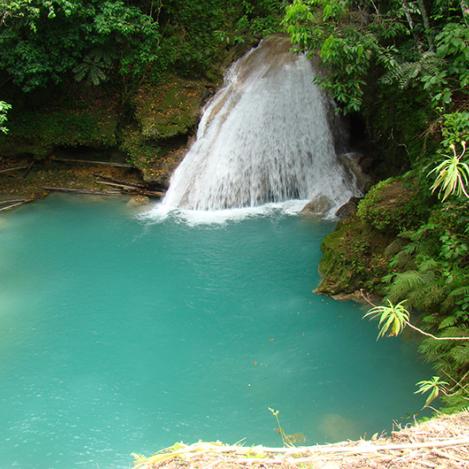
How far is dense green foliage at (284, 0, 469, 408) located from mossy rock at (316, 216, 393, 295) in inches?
0.6

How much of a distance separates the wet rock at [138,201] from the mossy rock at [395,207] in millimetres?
5143

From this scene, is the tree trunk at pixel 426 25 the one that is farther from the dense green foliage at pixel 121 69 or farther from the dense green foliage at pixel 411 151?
the dense green foliage at pixel 121 69

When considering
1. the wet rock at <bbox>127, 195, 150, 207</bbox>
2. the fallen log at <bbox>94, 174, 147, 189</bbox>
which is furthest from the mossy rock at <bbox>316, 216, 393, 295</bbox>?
the fallen log at <bbox>94, 174, 147, 189</bbox>

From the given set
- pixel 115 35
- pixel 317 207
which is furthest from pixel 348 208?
pixel 115 35

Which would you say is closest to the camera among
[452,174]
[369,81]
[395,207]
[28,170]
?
[452,174]

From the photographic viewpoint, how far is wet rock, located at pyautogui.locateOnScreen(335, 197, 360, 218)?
10.4 meters

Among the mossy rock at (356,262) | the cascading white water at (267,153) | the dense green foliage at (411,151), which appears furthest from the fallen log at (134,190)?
the mossy rock at (356,262)

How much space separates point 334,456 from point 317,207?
8.59 meters

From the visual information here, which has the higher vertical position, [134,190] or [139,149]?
[139,149]

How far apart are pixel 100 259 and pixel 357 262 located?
4.44 meters

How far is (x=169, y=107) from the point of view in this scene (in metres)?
12.6

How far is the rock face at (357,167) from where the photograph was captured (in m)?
11.2

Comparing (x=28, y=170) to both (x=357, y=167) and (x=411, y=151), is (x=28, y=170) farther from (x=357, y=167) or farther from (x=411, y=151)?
(x=411, y=151)

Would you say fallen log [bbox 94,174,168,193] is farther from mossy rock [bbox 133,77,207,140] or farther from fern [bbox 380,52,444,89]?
fern [bbox 380,52,444,89]
